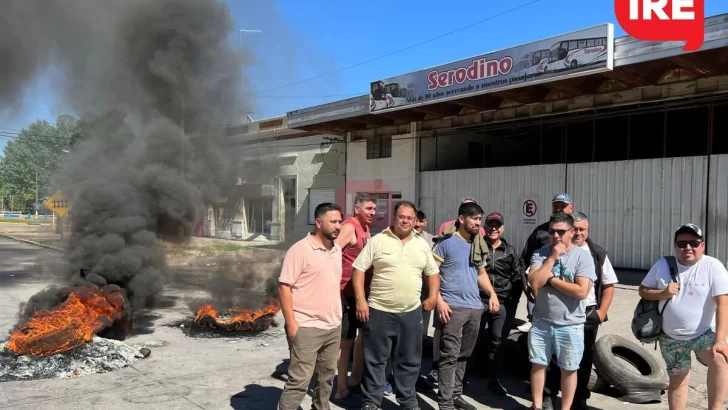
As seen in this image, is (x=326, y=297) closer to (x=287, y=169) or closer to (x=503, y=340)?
(x=503, y=340)

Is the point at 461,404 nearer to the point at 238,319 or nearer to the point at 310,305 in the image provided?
the point at 310,305

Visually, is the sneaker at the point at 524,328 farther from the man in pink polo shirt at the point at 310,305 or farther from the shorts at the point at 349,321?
the man in pink polo shirt at the point at 310,305

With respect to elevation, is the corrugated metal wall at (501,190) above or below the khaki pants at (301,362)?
above

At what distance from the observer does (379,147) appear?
18031 mm

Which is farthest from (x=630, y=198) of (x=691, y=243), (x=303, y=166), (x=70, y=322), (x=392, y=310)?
(x=303, y=166)


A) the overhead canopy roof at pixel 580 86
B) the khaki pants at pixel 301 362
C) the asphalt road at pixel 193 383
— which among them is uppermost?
the overhead canopy roof at pixel 580 86

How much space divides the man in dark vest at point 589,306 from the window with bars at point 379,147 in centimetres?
1372

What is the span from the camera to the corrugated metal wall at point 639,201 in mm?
10867

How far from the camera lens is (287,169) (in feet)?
70.4

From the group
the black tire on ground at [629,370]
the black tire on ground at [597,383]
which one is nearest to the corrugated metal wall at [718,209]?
the black tire on ground at [629,370]

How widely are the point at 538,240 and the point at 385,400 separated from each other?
6.26ft

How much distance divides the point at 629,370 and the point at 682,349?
1.15 meters

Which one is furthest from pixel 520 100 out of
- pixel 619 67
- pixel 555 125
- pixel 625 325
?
pixel 625 325

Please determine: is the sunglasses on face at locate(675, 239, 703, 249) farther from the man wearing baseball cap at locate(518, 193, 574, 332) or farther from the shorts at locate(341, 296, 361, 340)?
the shorts at locate(341, 296, 361, 340)
